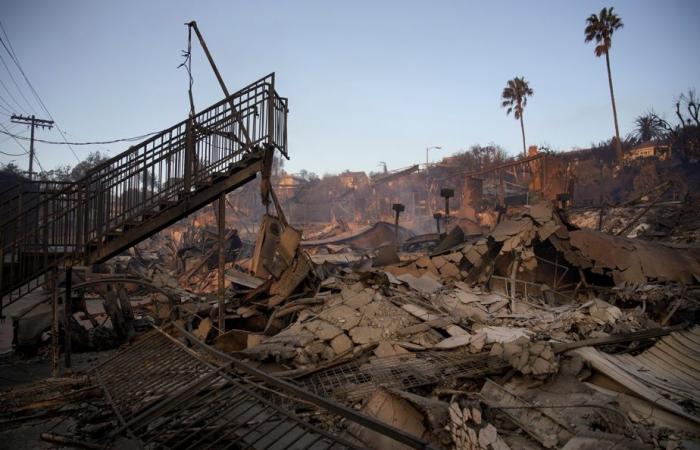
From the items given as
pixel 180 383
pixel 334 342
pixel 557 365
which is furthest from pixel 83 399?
pixel 557 365

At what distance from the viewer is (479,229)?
77.9 feet

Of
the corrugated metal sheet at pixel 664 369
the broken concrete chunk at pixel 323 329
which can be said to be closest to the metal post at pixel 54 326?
the broken concrete chunk at pixel 323 329

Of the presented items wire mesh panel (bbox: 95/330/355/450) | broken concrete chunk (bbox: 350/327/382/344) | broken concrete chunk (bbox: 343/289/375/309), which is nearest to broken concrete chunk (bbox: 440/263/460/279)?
broken concrete chunk (bbox: 343/289/375/309)

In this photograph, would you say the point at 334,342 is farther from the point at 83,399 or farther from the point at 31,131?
the point at 31,131

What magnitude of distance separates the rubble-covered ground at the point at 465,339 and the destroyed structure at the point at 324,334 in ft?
0.11

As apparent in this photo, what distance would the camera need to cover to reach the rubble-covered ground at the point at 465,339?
4.39m

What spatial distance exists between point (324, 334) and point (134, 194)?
4374 mm

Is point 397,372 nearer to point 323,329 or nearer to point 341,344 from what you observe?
point 341,344

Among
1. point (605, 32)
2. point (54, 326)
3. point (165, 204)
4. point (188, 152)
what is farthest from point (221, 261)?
point (605, 32)

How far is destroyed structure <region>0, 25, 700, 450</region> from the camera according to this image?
13.9 feet

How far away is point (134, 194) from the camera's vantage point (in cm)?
763

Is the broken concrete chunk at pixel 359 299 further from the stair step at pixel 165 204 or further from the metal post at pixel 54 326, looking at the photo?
the metal post at pixel 54 326

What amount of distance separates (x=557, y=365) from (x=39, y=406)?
6.58m

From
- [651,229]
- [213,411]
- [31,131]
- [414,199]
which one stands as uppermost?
[31,131]
